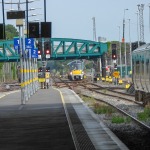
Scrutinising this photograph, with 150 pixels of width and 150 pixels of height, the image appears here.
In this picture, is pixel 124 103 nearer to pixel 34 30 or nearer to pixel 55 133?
pixel 34 30

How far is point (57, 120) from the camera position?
24281 millimetres

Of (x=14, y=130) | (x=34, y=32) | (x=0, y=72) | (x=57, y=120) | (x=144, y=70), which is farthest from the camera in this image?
(x=0, y=72)

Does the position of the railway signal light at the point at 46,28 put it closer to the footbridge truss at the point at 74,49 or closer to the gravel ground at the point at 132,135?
the gravel ground at the point at 132,135

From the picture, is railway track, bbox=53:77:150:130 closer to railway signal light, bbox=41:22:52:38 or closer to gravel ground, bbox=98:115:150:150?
gravel ground, bbox=98:115:150:150

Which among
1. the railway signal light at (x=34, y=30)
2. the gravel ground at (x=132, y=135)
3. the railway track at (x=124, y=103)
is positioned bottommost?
the railway track at (x=124, y=103)

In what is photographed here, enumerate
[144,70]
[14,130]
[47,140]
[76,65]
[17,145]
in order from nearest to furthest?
[17,145], [47,140], [14,130], [144,70], [76,65]

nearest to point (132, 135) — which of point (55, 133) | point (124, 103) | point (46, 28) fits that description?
point (55, 133)

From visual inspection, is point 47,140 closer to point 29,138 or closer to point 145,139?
point 29,138

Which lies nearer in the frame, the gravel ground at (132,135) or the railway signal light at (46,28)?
the gravel ground at (132,135)

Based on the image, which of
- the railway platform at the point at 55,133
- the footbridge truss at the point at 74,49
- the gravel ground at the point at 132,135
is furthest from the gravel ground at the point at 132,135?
the footbridge truss at the point at 74,49

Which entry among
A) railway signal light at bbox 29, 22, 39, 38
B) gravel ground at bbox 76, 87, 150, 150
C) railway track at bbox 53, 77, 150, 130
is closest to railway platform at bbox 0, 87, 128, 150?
gravel ground at bbox 76, 87, 150, 150

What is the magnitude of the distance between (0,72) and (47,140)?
395ft

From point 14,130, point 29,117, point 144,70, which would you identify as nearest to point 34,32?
point 144,70

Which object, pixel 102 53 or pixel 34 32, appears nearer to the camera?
pixel 34 32
